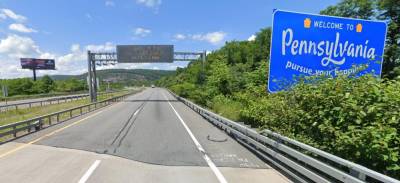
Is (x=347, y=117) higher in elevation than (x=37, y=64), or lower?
lower

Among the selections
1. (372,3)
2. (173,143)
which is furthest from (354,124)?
(372,3)

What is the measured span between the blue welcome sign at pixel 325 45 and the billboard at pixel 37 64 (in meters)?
119

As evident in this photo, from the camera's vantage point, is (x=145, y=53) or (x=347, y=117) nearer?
(x=347, y=117)

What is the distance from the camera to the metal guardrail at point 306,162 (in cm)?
512

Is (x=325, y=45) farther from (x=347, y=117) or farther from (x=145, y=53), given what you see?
(x=145, y=53)

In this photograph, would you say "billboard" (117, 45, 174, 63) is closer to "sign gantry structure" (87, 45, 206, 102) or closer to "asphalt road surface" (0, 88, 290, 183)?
"sign gantry structure" (87, 45, 206, 102)

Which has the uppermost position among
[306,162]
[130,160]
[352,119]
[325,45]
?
[325,45]

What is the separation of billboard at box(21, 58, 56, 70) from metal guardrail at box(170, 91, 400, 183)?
380ft

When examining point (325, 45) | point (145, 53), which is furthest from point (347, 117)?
point (145, 53)

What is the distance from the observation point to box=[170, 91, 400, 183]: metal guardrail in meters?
5.12

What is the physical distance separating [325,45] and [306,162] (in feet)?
9.22

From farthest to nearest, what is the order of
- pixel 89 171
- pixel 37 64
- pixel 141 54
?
pixel 37 64 < pixel 141 54 < pixel 89 171

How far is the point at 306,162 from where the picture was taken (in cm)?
664

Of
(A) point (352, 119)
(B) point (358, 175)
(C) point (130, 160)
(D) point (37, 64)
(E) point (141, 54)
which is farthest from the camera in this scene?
(D) point (37, 64)
